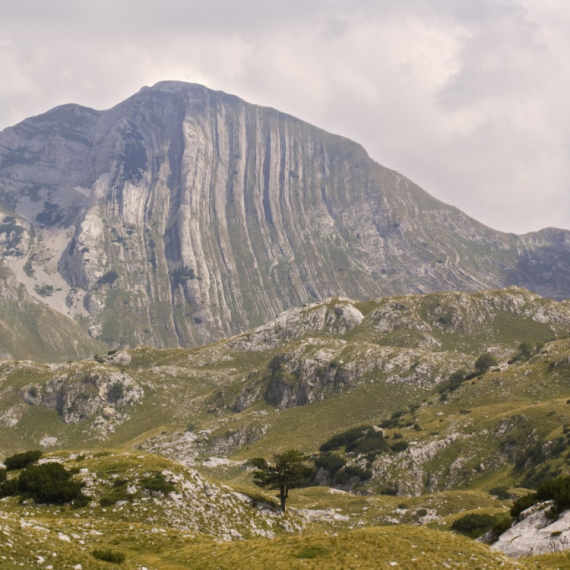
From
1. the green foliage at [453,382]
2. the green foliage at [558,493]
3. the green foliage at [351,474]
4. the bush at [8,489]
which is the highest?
the green foliage at [558,493]

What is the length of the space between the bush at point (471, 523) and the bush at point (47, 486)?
46081 millimetres

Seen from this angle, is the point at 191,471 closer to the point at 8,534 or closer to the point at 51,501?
the point at 51,501

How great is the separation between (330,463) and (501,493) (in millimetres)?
47973

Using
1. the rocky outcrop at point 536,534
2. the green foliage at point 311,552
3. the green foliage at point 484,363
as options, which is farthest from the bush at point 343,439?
the green foliage at point 311,552

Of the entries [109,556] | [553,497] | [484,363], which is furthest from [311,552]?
[484,363]

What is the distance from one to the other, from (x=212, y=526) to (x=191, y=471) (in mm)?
9281

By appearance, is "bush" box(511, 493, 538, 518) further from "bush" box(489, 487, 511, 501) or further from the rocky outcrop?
"bush" box(489, 487, 511, 501)

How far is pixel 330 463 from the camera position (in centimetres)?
13550

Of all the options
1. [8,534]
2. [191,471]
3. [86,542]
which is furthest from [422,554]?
[191,471]

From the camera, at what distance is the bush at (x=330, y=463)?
13388cm

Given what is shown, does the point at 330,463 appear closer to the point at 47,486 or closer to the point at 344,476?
the point at 344,476

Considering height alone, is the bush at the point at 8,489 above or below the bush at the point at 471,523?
above

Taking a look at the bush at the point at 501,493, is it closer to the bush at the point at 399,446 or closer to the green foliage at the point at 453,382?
the bush at the point at 399,446

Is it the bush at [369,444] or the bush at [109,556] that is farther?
the bush at [369,444]
